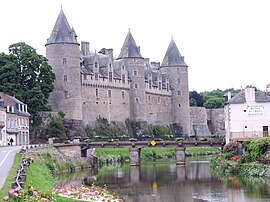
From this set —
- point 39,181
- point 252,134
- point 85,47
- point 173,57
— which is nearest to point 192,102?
point 173,57

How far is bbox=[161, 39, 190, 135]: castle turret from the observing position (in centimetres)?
8606

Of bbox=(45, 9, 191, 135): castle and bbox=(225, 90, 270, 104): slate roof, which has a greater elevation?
bbox=(45, 9, 191, 135): castle

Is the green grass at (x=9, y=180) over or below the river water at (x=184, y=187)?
over

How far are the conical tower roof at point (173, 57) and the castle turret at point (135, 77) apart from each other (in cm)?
935

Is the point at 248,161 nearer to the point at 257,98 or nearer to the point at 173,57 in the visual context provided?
the point at 257,98

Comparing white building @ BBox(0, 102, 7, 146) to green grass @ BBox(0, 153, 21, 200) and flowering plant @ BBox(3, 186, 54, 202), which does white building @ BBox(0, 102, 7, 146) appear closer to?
green grass @ BBox(0, 153, 21, 200)

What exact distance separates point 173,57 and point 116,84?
593 inches

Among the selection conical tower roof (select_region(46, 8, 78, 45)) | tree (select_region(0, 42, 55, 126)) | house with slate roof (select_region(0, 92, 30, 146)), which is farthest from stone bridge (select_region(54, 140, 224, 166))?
conical tower roof (select_region(46, 8, 78, 45))

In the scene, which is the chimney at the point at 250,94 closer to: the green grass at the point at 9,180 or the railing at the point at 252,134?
the railing at the point at 252,134

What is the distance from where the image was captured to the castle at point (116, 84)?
6431 centimetres

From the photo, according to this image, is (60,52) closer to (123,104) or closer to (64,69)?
(64,69)

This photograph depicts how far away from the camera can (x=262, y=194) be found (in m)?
26.0

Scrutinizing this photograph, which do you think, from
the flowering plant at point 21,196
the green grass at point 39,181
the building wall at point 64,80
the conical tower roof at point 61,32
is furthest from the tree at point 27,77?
the flowering plant at point 21,196

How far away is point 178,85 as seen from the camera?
3430 inches
